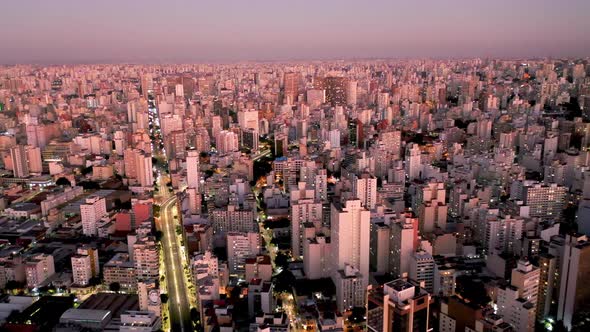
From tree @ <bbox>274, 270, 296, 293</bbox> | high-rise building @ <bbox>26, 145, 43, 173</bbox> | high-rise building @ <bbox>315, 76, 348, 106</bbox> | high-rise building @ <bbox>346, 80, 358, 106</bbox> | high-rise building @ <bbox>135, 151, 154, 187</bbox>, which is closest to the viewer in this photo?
tree @ <bbox>274, 270, 296, 293</bbox>

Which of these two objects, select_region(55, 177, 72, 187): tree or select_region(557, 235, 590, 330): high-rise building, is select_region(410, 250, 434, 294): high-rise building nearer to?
select_region(557, 235, 590, 330): high-rise building

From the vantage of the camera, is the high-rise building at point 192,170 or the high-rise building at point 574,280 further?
the high-rise building at point 192,170

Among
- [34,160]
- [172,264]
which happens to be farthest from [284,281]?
[34,160]

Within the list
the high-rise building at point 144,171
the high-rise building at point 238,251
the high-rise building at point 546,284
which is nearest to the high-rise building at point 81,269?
the high-rise building at point 238,251

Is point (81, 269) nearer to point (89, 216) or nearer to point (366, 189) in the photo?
point (89, 216)

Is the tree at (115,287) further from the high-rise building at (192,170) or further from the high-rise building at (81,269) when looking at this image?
the high-rise building at (192,170)

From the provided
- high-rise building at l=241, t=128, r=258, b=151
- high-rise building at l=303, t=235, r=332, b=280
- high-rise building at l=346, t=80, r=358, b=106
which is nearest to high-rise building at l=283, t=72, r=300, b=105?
high-rise building at l=346, t=80, r=358, b=106

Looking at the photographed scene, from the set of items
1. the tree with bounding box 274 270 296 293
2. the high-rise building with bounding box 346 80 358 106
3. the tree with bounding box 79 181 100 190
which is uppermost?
the high-rise building with bounding box 346 80 358 106

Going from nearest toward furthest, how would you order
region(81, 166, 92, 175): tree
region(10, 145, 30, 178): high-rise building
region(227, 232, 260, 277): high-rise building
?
region(227, 232, 260, 277): high-rise building
region(10, 145, 30, 178): high-rise building
region(81, 166, 92, 175): tree

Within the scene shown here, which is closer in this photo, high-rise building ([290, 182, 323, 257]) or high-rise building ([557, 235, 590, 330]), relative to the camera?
high-rise building ([557, 235, 590, 330])
